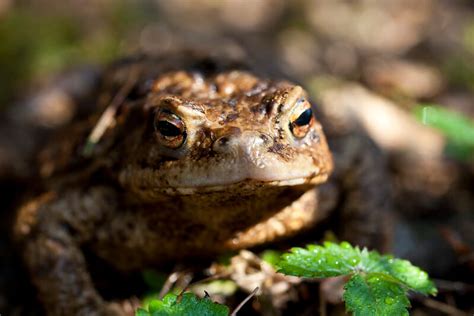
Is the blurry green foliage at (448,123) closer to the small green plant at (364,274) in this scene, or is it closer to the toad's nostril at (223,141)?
the small green plant at (364,274)

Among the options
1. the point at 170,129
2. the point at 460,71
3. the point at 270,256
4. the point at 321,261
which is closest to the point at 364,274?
the point at 321,261

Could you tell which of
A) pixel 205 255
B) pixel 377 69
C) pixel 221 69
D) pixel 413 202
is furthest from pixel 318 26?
pixel 205 255

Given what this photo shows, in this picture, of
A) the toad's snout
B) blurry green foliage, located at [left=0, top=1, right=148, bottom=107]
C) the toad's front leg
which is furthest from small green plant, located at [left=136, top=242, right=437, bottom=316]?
blurry green foliage, located at [left=0, top=1, right=148, bottom=107]

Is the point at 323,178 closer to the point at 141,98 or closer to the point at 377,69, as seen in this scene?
the point at 141,98

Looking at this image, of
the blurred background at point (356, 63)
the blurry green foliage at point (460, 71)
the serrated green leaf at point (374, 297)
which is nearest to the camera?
the serrated green leaf at point (374, 297)

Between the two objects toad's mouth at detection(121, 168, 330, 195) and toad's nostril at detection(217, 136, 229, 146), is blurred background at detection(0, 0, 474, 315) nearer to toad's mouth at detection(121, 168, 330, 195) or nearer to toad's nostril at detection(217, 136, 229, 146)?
toad's mouth at detection(121, 168, 330, 195)

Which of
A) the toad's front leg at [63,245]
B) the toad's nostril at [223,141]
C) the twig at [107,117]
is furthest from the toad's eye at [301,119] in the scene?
the twig at [107,117]
